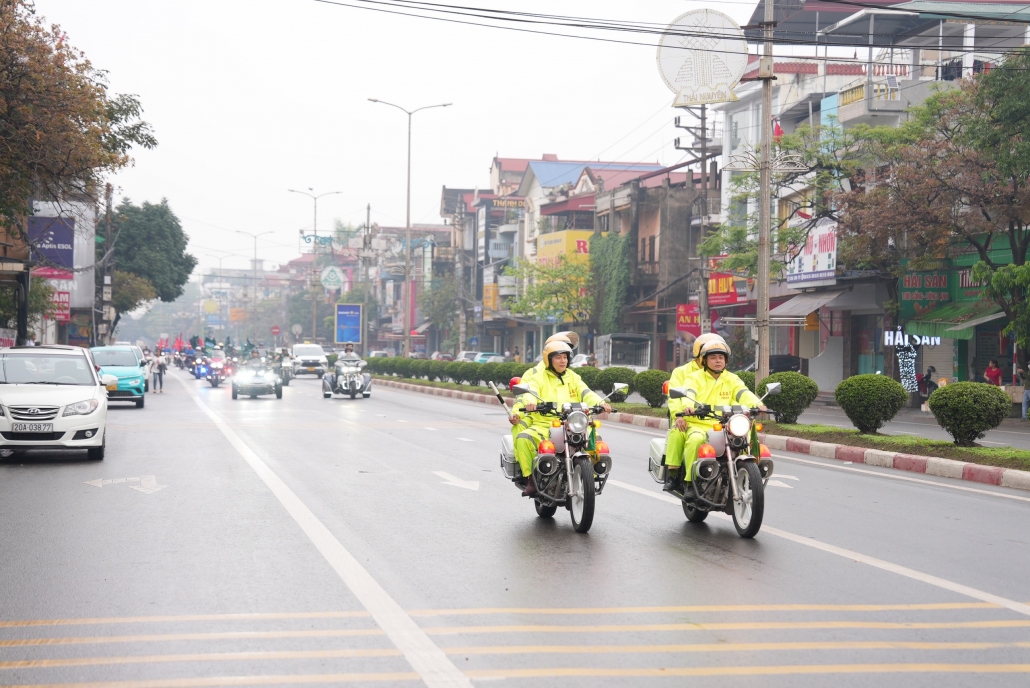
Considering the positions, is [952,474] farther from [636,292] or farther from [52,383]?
[636,292]

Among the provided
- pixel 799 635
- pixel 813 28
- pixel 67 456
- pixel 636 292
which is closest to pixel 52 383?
pixel 67 456

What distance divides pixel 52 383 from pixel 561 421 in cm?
883

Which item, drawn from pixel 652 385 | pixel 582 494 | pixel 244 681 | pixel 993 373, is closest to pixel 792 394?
pixel 652 385

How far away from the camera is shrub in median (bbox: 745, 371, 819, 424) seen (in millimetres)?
20594

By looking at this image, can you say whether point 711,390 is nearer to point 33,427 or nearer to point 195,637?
point 195,637

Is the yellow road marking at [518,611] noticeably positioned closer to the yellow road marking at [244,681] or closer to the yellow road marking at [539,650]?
the yellow road marking at [539,650]

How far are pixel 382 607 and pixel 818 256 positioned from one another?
3402 centimetres

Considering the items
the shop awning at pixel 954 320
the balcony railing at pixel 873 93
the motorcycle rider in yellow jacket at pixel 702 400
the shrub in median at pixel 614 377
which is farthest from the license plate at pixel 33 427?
the balcony railing at pixel 873 93

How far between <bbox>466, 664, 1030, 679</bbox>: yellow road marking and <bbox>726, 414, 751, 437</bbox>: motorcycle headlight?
354 centimetres

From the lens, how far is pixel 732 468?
9.01m

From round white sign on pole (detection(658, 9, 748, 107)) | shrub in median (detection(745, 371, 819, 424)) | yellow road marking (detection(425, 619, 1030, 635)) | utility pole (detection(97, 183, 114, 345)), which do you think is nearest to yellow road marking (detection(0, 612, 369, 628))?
yellow road marking (detection(425, 619, 1030, 635))

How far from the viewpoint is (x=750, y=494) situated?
8.92 meters

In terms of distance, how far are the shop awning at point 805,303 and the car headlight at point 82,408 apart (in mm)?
28001

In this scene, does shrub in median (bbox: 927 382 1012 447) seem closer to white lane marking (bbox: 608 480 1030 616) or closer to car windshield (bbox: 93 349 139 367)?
white lane marking (bbox: 608 480 1030 616)
